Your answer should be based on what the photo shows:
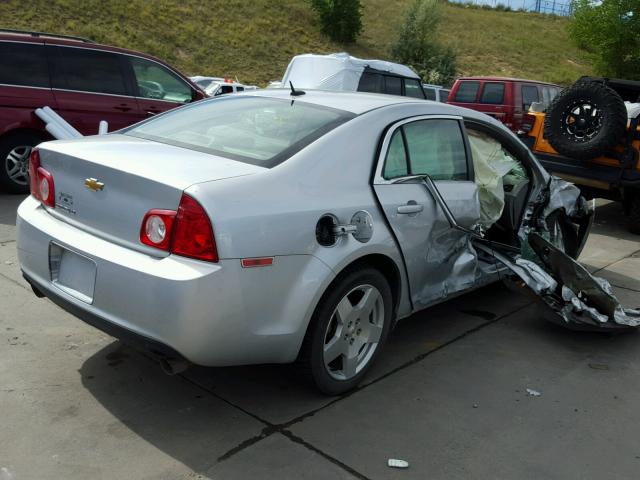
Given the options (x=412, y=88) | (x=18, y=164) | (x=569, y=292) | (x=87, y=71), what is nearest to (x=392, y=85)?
(x=412, y=88)

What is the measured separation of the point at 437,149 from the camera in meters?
3.90

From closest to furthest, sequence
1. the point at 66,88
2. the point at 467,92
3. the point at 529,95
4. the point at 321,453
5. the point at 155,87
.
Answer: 1. the point at 321,453
2. the point at 66,88
3. the point at 155,87
4. the point at 529,95
5. the point at 467,92

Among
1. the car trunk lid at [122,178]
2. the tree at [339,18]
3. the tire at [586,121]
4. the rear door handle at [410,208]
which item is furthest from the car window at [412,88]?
the tree at [339,18]

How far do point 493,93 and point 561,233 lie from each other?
10.0m

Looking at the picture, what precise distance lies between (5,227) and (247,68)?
1162 inches

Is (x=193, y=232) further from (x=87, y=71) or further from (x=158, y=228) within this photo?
(x=87, y=71)

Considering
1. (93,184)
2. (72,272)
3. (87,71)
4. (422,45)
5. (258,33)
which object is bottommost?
(72,272)

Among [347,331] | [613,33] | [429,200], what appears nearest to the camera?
[347,331]

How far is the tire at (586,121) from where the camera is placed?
7027mm

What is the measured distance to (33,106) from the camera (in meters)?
7.25

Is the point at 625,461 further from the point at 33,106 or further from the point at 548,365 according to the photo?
the point at 33,106

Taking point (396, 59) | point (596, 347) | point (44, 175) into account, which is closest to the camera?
point (44, 175)

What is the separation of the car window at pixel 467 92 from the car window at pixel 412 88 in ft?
9.03

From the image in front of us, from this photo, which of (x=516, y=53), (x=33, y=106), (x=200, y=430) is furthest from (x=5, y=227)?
(x=516, y=53)
